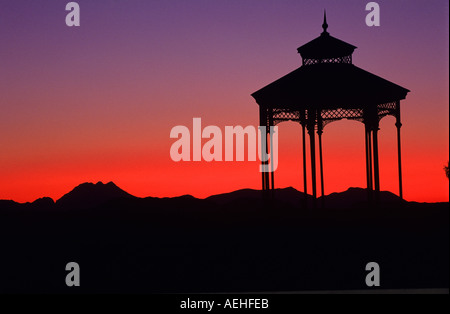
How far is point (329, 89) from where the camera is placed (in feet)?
106

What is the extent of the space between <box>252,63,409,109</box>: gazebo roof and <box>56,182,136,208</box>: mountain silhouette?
30251mm

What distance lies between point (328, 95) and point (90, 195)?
3642 centimetres

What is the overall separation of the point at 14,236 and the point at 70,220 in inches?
147

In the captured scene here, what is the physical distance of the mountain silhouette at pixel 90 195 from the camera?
61875mm

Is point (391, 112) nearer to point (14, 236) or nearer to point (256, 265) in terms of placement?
point (256, 265)

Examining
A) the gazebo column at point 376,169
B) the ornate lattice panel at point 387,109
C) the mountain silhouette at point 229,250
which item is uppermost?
the ornate lattice panel at point 387,109

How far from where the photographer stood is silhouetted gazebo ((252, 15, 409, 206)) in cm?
3238

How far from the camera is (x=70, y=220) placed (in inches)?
1441

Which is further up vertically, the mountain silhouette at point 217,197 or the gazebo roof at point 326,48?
the gazebo roof at point 326,48

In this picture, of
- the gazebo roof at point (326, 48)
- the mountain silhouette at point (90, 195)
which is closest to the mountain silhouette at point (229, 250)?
the gazebo roof at point (326, 48)

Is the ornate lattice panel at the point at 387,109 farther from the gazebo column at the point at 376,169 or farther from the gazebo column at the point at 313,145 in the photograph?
the gazebo column at the point at 313,145
